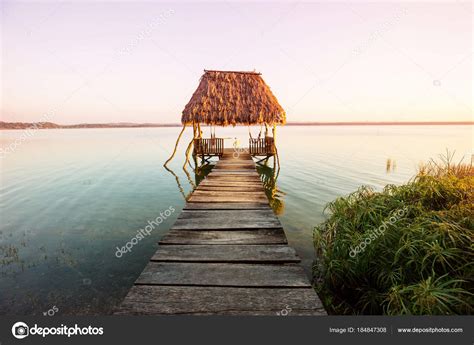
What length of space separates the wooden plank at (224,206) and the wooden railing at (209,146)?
10292mm

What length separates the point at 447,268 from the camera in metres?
3.25

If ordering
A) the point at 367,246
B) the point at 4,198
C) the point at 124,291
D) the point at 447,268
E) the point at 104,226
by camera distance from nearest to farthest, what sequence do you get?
the point at 447,268 → the point at 367,246 → the point at 124,291 → the point at 104,226 → the point at 4,198

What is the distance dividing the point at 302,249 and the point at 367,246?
2.17 metres

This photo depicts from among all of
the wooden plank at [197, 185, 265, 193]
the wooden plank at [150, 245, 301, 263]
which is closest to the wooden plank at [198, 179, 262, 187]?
the wooden plank at [197, 185, 265, 193]

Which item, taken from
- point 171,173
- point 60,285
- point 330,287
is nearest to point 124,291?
point 60,285

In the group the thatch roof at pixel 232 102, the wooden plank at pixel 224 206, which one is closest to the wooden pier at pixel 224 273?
the wooden plank at pixel 224 206

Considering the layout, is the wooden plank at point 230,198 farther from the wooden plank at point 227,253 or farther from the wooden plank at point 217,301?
the wooden plank at point 217,301

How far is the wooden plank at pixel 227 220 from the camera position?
4.55m

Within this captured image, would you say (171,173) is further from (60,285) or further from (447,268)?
(447,268)

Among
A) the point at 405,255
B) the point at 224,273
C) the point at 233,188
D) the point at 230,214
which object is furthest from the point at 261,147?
the point at 224,273

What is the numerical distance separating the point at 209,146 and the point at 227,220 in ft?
39.1

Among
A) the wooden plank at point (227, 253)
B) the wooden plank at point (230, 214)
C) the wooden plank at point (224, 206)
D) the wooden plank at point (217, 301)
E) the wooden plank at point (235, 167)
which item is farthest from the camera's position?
the wooden plank at point (235, 167)

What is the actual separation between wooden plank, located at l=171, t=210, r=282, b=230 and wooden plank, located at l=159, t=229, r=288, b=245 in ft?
0.52

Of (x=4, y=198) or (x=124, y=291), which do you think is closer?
(x=124, y=291)
